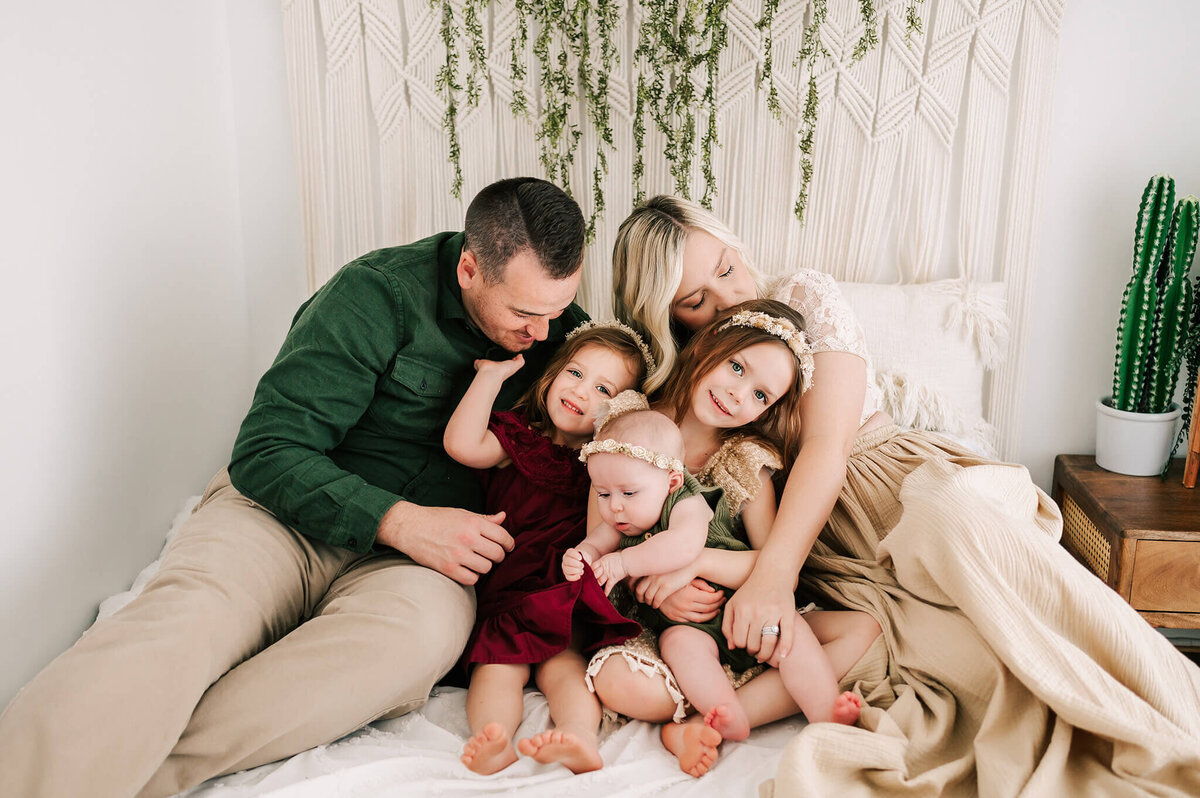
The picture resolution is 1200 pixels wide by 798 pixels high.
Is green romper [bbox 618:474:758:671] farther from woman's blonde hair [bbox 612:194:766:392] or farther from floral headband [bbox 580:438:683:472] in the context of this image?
woman's blonde hair [bbox 612:194:766:392]

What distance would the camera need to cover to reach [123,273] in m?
1.78

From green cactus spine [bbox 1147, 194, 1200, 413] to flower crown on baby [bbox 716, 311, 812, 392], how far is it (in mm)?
965

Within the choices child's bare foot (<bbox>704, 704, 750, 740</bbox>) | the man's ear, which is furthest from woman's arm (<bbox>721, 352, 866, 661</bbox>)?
the man's ear

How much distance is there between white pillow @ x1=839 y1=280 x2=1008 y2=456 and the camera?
76.2 inches

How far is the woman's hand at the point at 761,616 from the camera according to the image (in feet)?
4.30

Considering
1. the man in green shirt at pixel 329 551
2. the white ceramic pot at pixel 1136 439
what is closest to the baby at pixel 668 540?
the man in green shirt at pixel 329 551

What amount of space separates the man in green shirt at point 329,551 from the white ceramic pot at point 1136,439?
132 centimetres

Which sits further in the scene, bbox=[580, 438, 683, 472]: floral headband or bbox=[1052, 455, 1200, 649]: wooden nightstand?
bbox=[1052, 455, 1200, 649]: wooden nightstand

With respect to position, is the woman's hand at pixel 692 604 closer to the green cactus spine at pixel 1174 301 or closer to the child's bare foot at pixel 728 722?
the child's bare foot at pixel 728 722

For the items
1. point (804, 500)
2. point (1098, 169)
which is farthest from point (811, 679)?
point (1098, 169)

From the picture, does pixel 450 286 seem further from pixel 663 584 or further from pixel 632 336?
pixel 663 584

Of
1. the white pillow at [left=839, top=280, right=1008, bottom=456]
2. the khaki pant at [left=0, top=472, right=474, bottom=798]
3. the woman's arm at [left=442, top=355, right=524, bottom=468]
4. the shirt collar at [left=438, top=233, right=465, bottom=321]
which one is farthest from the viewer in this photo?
the white pillow at [left=839, top=280, right=1008, bottom=456]

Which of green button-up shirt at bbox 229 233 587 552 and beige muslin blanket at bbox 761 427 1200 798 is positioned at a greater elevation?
green button-up shirt at bbox 229 233 587 552

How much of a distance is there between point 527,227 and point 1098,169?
1466mm
